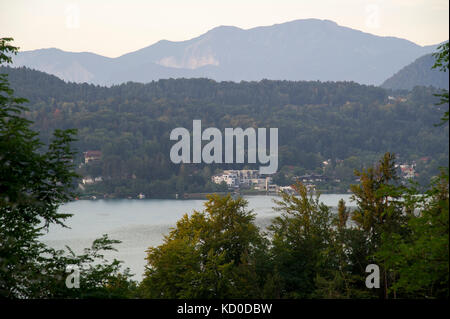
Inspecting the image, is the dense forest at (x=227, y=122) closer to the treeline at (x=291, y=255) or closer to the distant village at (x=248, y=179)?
the distant village at (x=248, y=179)

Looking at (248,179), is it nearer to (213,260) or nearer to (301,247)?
(301,247)

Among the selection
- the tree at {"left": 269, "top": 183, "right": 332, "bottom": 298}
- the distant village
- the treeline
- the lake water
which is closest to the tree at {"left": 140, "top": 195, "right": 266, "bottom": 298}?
the treeline

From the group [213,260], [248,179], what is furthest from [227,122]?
[213,260]

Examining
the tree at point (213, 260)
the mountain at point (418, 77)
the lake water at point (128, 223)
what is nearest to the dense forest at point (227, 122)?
the lake water at point (128, 223)

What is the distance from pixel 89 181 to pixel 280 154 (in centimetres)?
2347

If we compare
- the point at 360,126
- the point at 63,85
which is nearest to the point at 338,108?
the point at 360,126

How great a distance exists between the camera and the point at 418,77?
559 feet

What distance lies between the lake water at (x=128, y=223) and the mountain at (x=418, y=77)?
4834 inches

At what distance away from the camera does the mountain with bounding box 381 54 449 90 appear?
16662 centimetres

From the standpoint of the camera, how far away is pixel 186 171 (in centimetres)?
6781

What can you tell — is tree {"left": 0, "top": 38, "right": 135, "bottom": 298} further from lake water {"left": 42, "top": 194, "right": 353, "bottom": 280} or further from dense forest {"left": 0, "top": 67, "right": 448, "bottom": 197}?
dense forest {"left": 0, "top": 67, "right": 448, "bottom": 197}

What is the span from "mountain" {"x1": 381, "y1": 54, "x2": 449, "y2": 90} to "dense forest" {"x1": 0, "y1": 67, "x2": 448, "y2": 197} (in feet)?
166
